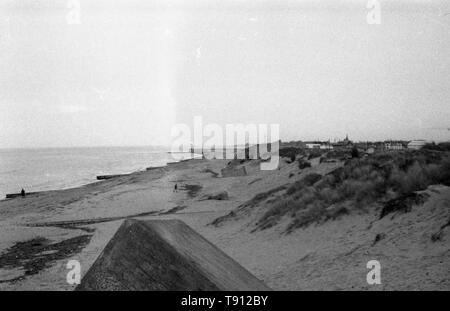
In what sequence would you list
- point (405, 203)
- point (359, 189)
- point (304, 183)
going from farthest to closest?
point (304, 183), point (359, 189), point (405, 203)

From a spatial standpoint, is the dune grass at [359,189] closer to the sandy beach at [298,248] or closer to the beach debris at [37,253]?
the sandy beach at [298,248]

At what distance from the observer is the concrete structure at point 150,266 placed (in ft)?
7.24

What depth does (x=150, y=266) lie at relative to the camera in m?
2.25

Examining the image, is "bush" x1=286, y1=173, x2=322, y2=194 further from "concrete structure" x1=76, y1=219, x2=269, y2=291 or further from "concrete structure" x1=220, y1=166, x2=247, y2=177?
"concrete structure" x1=220, y1=166, x2=247, y2=177

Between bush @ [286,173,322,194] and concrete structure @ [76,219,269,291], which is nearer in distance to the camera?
concrete structure @ [76,219,269,291]

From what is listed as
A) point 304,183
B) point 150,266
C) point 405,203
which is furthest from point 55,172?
point 150,266

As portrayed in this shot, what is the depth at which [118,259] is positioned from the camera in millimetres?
2279

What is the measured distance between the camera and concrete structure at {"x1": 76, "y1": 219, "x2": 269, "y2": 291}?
2.21 meters

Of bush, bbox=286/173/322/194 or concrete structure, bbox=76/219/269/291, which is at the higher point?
concrete structure, bbox=76/219/269/291

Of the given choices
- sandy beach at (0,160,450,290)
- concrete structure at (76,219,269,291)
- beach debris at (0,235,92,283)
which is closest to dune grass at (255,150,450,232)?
sandy beach at (0,160,450,290)

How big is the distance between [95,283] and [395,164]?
12.9 meters

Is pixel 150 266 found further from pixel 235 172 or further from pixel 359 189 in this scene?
pixel 235 172
